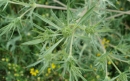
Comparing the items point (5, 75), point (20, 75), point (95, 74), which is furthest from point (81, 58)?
point (5, 75)

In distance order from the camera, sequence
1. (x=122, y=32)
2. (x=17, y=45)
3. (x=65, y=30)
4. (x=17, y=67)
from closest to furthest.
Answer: (x=65, y=30) < (x=17, y=67) < (x=17, y=45) < (x=122, y=32)

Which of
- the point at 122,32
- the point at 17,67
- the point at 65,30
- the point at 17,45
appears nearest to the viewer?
the point at 65,30

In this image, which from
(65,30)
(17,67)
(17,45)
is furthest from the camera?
(17,45)

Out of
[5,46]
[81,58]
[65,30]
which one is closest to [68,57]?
[65,30]

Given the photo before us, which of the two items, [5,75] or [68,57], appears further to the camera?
[5,75]

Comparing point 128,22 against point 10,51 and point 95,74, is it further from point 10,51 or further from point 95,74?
point 10,51

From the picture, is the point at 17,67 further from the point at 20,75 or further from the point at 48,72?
the point at 48,72

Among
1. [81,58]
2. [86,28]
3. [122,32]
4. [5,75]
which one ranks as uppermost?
[86,28]

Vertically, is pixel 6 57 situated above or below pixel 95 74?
above

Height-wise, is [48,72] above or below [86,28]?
below
